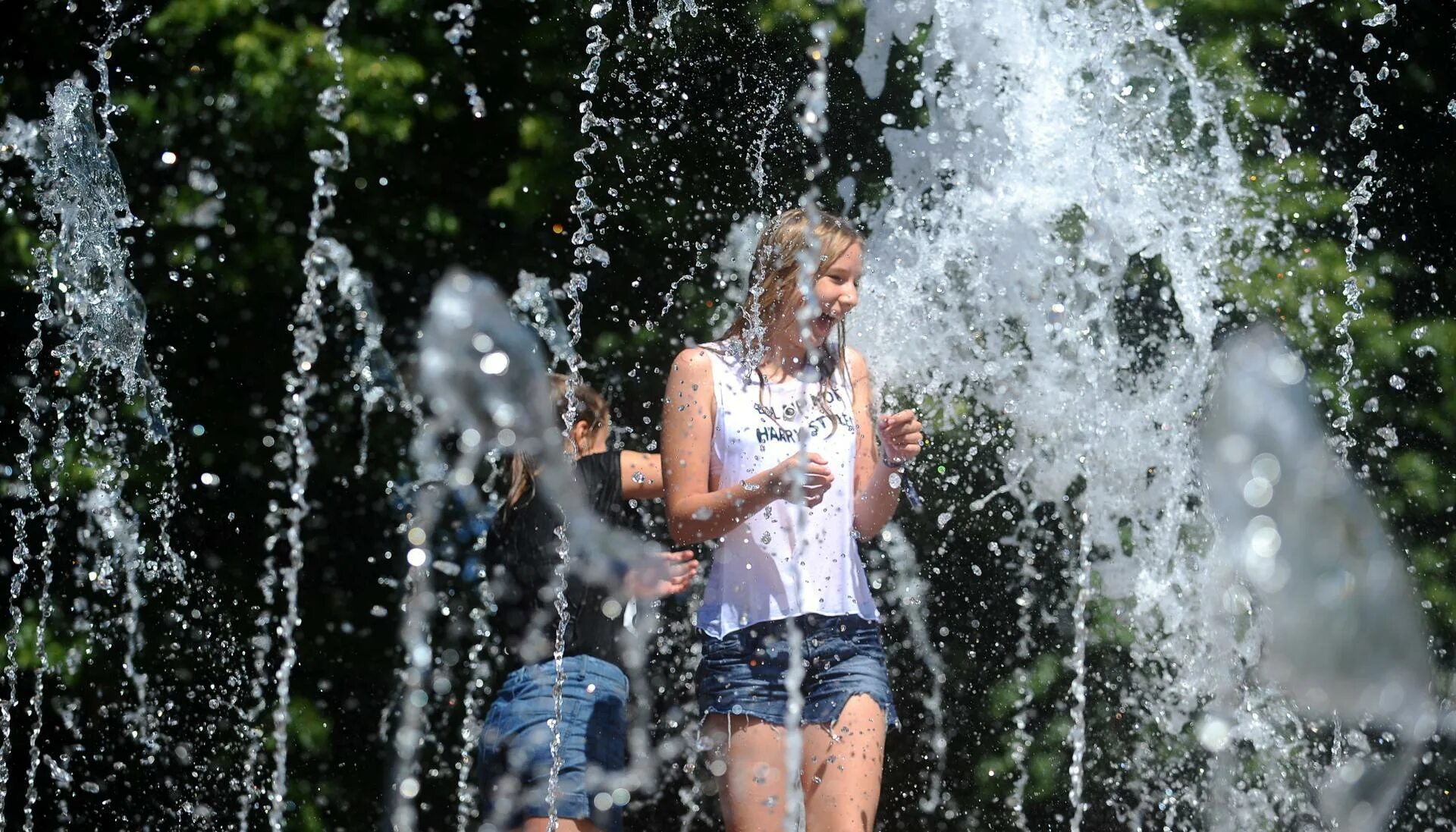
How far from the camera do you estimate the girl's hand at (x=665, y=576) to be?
273 centimetres

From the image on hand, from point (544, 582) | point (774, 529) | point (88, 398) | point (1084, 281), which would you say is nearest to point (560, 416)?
point (544, 582)

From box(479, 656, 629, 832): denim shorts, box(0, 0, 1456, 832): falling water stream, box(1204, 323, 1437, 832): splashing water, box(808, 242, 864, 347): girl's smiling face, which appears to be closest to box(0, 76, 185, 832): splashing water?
box(0, 0, 1456, 832): falling water stream

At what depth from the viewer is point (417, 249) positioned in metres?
5.21

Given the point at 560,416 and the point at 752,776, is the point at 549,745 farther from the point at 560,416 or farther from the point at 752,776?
the point at 560,416

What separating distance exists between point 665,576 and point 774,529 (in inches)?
13.3

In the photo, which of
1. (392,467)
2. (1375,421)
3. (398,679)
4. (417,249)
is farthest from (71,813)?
(1375,421)

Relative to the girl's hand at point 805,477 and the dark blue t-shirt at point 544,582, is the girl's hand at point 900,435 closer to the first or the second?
the girl's hand at point 805,477

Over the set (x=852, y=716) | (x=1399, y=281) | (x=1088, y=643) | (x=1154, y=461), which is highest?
(x=1399, y=281)

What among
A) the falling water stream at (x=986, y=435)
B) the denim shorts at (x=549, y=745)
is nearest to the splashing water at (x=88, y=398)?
the falling water stream at (x=986, y=435)

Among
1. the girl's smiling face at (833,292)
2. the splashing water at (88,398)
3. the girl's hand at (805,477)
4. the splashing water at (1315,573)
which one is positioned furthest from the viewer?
the splashing water at (88,398)

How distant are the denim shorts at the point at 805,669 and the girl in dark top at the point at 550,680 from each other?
224mm

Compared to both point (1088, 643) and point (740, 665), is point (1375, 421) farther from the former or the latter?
point (740, 665)

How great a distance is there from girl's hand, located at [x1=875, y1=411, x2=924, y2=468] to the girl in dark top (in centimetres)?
45

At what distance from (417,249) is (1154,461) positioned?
2.84m
